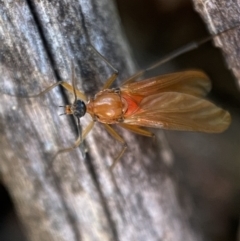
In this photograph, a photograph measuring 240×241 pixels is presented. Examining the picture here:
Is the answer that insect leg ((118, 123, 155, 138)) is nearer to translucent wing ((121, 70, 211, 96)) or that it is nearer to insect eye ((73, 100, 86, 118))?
translucent wing ((121, 70, 211, 96))

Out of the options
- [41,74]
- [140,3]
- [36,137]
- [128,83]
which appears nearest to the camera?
[41,74]

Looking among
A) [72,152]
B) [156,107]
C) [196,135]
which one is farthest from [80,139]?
[196,135]

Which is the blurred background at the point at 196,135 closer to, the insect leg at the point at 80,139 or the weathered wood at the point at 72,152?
the weathered wood at the point at 72,152

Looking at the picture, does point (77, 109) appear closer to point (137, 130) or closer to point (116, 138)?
point (116, 138)

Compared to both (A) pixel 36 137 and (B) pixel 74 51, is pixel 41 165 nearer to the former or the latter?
(A) pixel 36 137

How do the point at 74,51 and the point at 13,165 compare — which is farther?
the point at 13,165

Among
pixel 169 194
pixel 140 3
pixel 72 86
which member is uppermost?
pixel 140 3

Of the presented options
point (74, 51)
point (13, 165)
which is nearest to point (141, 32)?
point (74, 51)
